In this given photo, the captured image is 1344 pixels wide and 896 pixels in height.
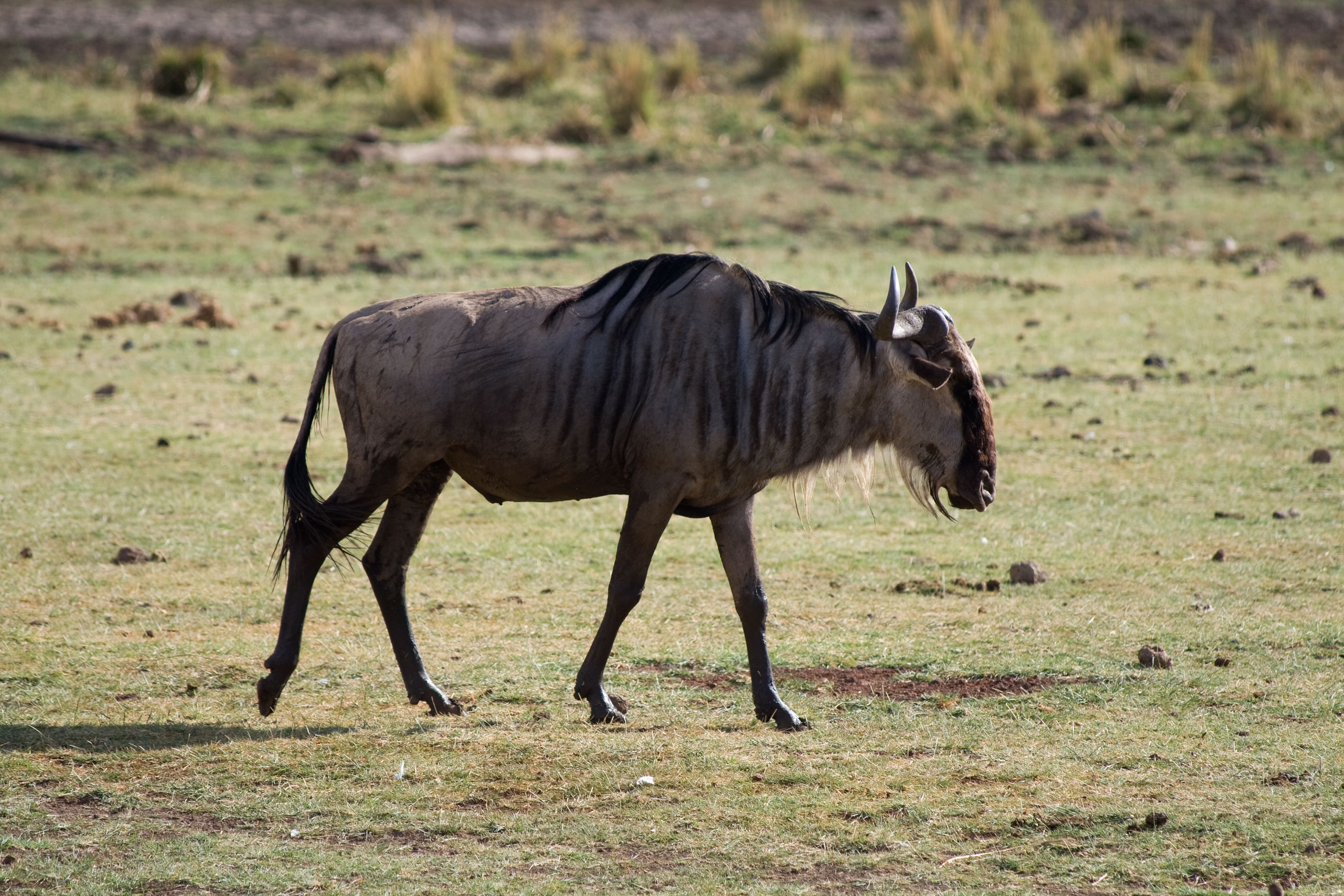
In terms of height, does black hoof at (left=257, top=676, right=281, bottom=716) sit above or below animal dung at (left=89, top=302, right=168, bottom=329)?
above

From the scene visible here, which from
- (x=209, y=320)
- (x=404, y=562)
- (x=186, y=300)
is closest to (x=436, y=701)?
(x=404, y=562)

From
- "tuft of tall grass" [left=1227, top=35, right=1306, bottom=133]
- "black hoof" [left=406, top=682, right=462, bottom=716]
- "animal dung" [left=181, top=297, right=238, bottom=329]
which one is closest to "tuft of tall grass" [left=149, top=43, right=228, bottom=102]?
"animal dung" [left=181, top=297, right=238, bottom=329]

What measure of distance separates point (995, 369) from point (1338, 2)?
2078 cm

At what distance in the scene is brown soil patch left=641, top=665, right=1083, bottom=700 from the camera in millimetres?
6188

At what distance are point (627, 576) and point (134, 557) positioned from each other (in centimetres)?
316

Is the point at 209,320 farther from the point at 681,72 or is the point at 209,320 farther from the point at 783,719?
the point at 681,72

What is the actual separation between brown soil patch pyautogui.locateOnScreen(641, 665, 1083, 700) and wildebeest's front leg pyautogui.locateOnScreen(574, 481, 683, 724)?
63 cm

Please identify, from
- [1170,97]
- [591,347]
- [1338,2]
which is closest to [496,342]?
[591,347]

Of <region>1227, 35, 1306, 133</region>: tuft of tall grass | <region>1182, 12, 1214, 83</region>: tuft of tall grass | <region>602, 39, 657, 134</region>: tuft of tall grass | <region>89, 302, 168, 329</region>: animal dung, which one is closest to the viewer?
<region>89, 302, 168, 329</region>: animal dung

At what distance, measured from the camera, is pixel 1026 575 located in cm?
768

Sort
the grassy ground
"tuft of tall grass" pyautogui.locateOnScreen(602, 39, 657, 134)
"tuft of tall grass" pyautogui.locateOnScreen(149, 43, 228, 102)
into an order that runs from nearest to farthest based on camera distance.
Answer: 1. the grassy ground
2. "tuft of tall grass" pyautogui.locateOnScreen(602, 39, 657, 134)
3. "tuft of tall grass" pyautogui.locateOnScreen(149, 43, 228, 102)

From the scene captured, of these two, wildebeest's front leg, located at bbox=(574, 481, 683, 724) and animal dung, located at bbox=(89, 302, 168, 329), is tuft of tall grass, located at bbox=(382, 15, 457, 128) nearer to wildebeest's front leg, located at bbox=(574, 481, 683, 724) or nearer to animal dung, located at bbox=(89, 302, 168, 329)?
animal dung, located at bbox=(89, 302, 168, 329)

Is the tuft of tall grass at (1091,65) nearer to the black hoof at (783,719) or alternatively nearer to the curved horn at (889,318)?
the curved horn at (889,318)

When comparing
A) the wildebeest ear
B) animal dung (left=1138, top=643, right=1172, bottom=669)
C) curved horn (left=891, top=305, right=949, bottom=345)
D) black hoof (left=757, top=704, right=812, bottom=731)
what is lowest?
black hoof (left=757, top=704, right=812, bottom=731)
